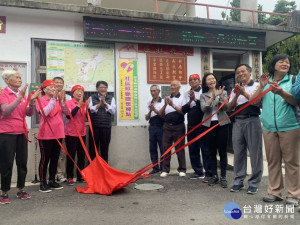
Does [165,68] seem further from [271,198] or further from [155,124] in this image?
[271,198]

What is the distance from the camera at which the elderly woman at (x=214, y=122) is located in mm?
4254

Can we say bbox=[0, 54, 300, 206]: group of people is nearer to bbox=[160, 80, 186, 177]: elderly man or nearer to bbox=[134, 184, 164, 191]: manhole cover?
bbox=[160, 80, 186, 177]: elderly man

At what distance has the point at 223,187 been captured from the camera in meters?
4.22

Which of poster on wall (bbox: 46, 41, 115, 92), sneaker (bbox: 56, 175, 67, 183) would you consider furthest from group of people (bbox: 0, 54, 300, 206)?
poster on wall (bbox: 46, 41, 115, 92)

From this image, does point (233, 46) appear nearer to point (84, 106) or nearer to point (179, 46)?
point (179, 46)

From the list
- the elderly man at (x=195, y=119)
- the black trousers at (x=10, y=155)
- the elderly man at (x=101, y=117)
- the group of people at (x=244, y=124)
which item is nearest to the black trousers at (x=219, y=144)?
the group of people at (x=244, y=124)

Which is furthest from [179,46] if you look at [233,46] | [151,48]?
[233,46]

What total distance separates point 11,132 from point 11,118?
19 centimetres

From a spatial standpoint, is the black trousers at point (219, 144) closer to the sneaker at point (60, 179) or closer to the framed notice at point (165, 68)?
the framed notice at point (165, 68)

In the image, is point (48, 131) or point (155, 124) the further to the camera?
point (155, 124)

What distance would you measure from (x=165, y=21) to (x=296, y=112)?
140 inches

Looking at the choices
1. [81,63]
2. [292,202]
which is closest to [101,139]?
[81,63]

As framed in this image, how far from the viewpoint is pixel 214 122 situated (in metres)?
4.43

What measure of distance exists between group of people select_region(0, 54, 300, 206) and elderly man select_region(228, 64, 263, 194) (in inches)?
0.5
